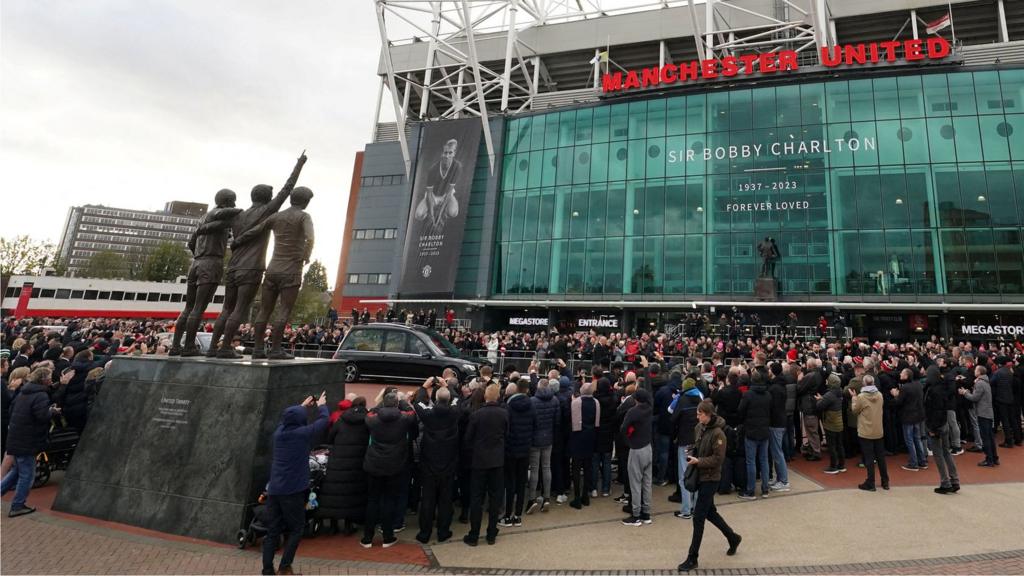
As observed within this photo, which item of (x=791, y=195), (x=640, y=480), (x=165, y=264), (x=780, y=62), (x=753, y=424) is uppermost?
(x=780, y=62)

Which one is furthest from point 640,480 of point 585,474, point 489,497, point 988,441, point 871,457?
point 988,441

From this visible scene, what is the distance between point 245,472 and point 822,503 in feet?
27.3

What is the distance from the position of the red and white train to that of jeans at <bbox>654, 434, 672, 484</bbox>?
5307 centimetres

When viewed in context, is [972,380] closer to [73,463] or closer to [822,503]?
[822,503]

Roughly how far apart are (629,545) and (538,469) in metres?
1.74

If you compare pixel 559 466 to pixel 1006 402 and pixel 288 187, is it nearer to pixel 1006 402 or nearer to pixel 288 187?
pixel 288 187

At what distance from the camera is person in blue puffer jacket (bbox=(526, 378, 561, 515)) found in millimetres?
6830

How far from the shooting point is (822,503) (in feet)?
23.2

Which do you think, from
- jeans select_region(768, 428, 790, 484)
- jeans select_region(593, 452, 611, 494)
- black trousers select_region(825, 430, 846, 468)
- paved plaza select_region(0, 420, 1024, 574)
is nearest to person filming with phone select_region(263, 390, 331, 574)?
paved plaza select_region(0, 420, 1024, 574)

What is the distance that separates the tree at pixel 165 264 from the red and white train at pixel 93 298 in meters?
21.1

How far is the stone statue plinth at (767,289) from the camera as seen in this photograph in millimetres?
26297

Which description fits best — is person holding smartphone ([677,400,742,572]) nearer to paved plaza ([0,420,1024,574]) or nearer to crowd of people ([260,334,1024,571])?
crowd of people ([260,334,1024,571])

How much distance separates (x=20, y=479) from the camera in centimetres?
611

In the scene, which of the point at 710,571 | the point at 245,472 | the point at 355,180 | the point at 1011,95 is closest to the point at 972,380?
the point at 710,571
